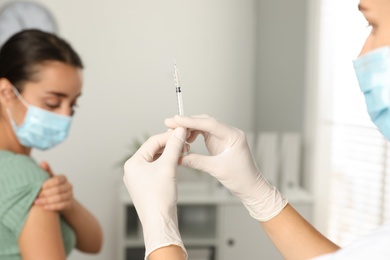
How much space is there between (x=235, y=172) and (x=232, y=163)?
18mm

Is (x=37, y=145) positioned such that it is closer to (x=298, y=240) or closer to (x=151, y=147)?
(x=151, y=147)

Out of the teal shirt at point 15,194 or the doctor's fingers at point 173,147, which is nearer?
the doctor's fingers at point 173,147

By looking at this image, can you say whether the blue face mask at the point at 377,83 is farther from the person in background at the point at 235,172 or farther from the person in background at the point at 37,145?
the person in background at the point at 37,145

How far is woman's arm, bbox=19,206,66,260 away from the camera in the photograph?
118 centimetres

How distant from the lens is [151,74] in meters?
3.49

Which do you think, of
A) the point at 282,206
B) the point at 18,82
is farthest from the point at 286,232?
the point at 18,82

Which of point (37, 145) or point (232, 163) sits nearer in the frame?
point (232, 163)

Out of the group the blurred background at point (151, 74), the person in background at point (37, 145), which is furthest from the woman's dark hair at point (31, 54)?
the blurred background at point (151, 74)

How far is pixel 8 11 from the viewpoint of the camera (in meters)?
3.36

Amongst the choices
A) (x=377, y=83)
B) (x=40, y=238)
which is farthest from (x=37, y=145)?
(x=377, y=83)

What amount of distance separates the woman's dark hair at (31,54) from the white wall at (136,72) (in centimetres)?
201

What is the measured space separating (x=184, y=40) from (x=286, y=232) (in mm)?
2561

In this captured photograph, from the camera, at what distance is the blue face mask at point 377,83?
0.89 meters

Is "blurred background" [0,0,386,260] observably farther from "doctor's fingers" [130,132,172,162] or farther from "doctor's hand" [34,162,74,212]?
"doctor's fingers" [130,132,172,162]
